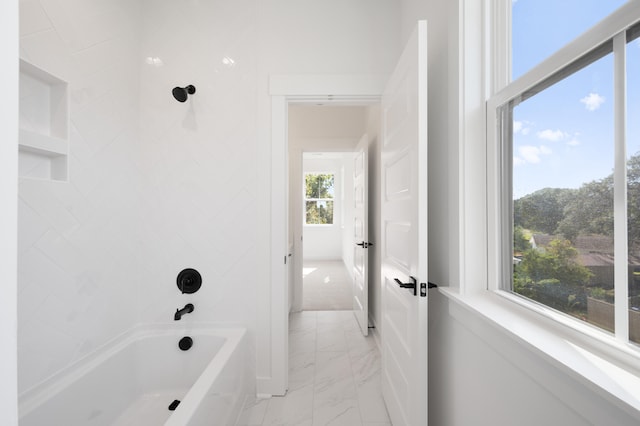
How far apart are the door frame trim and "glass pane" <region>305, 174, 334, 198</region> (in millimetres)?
5366

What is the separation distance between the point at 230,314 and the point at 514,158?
6.05ft

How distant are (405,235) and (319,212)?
605cm

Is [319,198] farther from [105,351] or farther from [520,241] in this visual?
[520,241]

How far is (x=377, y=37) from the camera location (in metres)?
2.02

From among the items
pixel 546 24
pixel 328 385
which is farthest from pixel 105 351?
pixel 546 24

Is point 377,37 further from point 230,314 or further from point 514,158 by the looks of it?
point 230,314

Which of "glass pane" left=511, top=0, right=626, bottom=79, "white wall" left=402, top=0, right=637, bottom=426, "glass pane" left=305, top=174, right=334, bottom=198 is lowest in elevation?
"white wall" left=402, top=0, right=637, bottom=426

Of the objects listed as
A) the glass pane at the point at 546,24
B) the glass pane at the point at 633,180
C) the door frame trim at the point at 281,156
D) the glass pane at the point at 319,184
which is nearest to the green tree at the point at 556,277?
the glass pane at the point at 633,180

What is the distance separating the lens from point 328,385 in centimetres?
208

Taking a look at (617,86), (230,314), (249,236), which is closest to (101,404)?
(230,314)

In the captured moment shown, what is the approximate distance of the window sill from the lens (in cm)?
56

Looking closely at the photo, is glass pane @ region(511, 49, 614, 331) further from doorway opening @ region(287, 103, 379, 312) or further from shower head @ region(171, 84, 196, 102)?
shower head @ region(171, 84, 196, 102)

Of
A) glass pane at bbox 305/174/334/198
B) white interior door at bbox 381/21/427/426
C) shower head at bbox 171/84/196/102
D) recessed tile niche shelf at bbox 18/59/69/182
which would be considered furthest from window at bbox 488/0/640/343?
glass pane at bbox 305/174/334/198

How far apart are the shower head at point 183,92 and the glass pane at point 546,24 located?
5.80ft
